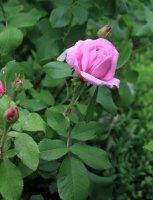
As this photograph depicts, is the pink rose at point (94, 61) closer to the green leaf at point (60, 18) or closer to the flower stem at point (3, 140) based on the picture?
the flower stem at point (3, 140)

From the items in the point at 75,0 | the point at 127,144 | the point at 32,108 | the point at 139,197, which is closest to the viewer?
the point at 32,108

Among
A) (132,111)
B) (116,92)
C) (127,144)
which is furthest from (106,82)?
(132,111)

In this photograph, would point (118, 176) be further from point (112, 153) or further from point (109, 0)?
point (109, 0)

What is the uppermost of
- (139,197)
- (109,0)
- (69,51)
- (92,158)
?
(69,51)

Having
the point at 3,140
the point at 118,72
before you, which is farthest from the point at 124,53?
the point at 3,140

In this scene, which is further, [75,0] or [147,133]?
[147,133]

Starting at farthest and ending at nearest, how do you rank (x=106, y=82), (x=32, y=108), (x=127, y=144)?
(x=127, y=144)
(x=32, y=108)
(x=106, y=82)
